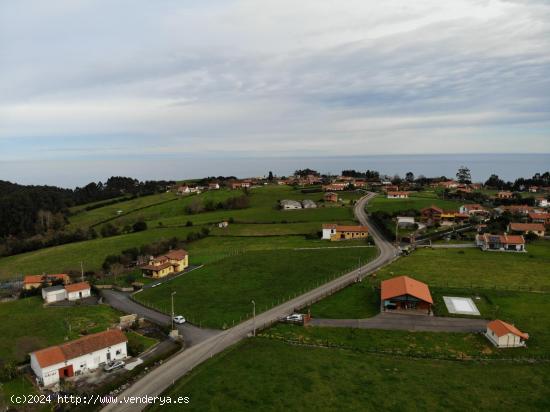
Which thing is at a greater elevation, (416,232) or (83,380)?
(416,232)

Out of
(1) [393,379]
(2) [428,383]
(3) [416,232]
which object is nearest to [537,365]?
(2) [428,383]

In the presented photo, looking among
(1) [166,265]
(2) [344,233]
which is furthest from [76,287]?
(2) [344,233]

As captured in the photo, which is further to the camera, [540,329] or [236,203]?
[236,203]

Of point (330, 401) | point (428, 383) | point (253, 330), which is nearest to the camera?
point (330, 401)

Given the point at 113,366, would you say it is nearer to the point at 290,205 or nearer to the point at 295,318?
the point at 295,318

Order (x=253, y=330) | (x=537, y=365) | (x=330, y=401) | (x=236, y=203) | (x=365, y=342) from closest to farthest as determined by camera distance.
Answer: (x=330, y=401) → (x=537, y=365) → (x=365, y=342) → (x=253, y=330) → (x=236, y=203)

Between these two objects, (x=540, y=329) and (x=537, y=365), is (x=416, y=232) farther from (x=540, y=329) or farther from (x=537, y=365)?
(x=537, y=365)
